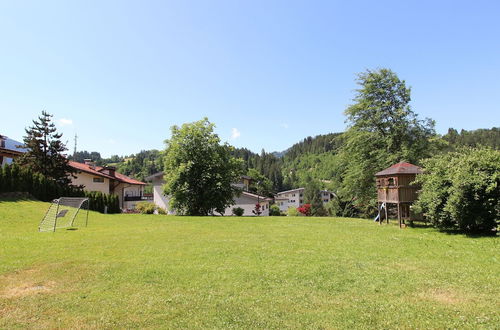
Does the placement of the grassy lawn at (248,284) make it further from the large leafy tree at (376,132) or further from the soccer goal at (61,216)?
the large leafy tree at (376,132)

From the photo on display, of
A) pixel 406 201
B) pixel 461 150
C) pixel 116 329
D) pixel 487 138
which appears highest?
pixel 487 138

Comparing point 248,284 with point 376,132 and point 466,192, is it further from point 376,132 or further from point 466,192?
point 376,132

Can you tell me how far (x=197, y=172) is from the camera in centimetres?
3141

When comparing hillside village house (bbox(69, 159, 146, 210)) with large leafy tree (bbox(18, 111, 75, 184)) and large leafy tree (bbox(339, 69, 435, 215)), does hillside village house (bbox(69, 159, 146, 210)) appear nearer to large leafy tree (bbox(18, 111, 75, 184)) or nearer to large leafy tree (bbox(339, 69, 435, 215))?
large leafy tree (bbox(18, 111, 75, 184))

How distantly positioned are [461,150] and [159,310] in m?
17.7

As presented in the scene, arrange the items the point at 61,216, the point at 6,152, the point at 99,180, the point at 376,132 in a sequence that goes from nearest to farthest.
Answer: the point at 61,216
the point at 376,132
the point at 6,152
the point at 99,180

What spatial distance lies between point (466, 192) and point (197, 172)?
926 inches

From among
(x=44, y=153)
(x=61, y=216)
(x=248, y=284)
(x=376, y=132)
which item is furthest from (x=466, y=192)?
(x=44, y=153)

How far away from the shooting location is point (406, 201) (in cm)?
1808

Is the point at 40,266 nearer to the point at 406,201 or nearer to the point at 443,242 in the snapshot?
the point at 443,242

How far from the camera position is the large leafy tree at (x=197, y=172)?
30922 mm

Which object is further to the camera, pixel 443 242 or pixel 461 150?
pixel 461 150

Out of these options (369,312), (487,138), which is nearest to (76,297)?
(369,312)

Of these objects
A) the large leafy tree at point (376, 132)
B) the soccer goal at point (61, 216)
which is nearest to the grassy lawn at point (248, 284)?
the soccer goal at point (61, 216)
